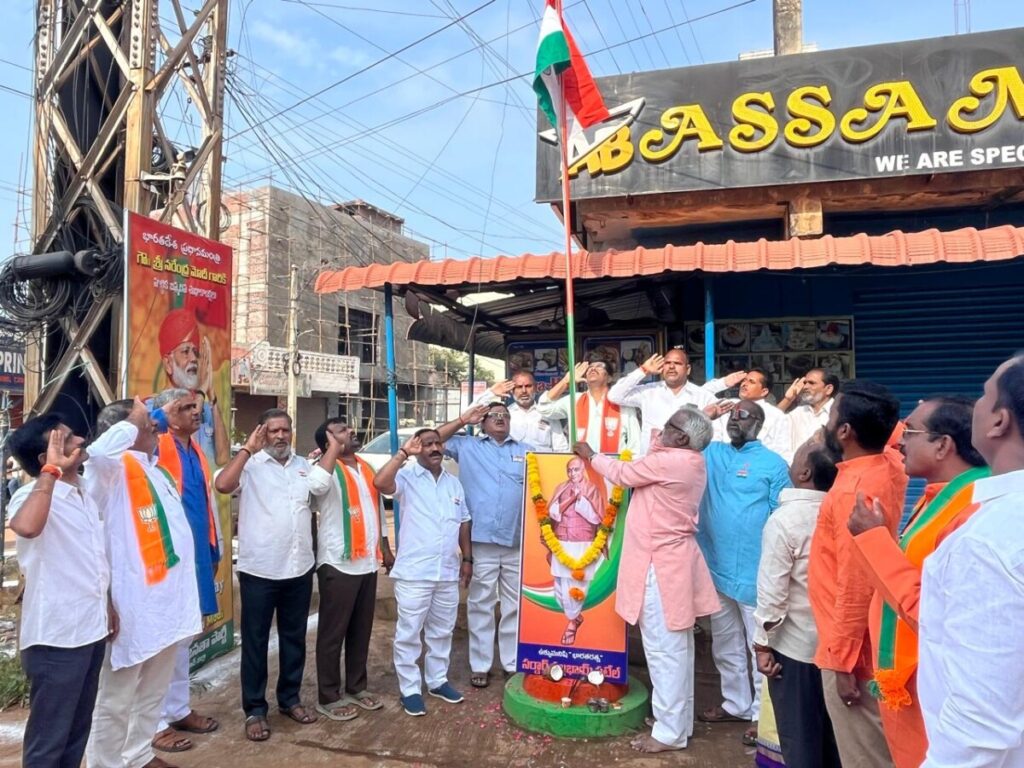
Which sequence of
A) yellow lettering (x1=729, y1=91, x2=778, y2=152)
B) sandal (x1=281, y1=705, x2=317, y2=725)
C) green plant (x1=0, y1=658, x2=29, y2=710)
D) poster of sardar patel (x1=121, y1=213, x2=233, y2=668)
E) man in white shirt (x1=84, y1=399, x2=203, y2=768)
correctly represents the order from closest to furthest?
1. man in white shirt (x1=84, y1=399, x2=203, y2=768)
2. sandal (x1=281, y1=705, x2=317, y2=725)
3. green plant (x1=0, y1=658, x2=29, y2=710)
4. poster of sardar patel (x1=121, y1=213, x2=233, y2=668)
5. yellow lettering (x1=729, y1=91, x2=778, y2=152)

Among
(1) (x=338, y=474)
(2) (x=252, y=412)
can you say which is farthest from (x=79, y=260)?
(2) (x=252, y=412)

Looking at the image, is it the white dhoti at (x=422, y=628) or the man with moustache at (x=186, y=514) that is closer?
the man with moustache at (x=186, y=514)

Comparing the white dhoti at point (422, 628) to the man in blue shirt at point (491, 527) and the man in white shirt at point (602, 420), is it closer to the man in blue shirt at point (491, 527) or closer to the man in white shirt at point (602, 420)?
the man in blue shirt at point (491, 527)

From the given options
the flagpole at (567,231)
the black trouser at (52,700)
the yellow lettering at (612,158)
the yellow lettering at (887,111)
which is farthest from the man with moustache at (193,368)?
the yellow lettering at (887,111)

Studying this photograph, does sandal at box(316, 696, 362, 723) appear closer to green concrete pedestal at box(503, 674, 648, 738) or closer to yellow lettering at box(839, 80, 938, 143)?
green concrete pedestal at box(503, 674, 648, 738)

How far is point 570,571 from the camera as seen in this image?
4.27 metres

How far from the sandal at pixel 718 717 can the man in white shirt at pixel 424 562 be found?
150 centimetres

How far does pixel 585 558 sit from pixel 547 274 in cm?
215

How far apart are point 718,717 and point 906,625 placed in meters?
2.66

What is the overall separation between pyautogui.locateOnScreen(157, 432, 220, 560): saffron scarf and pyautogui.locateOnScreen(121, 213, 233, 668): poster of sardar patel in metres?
0.17

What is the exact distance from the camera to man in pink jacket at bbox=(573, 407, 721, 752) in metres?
3.79

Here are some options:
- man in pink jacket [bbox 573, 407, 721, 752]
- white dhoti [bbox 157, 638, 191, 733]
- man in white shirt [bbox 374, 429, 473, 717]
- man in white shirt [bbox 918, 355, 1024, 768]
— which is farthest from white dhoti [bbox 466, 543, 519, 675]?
man in white shirt [bbox 918, 355, 1024, 768]

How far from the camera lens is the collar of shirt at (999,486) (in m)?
1.29

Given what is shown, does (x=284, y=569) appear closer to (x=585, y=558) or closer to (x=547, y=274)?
(x=585, y=558)
